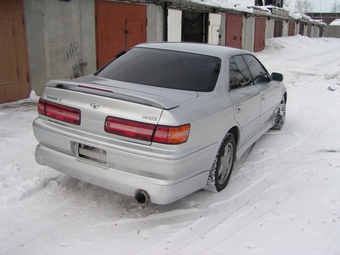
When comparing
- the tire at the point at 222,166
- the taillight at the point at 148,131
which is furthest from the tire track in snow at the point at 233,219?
the taillight at the point at 148,131

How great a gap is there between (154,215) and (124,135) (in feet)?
2.94

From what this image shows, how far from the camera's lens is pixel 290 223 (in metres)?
3.34

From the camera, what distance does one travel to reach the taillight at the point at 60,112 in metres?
3.33

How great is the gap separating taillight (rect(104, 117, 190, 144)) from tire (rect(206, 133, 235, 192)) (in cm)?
75

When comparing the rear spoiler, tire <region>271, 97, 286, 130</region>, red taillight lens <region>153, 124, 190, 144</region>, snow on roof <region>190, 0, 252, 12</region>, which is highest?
snow on roof <region>190, 0, 252, 12</region>

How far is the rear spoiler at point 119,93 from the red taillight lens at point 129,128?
0.62 ft


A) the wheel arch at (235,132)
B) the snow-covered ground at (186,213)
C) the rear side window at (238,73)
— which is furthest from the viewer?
the rear side window at (238,73)

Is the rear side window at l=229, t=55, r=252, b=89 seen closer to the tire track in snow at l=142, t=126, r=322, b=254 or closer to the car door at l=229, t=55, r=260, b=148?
the car door at l=229, t=55, r=260, b=148

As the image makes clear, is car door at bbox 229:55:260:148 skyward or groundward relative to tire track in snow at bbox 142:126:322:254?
skyward

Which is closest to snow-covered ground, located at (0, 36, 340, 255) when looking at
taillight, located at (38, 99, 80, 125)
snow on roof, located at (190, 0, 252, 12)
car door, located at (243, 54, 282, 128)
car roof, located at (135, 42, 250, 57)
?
car door, located at (243, 54, 282, 128)

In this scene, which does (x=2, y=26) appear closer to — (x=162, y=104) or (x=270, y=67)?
(x=162, y=104)

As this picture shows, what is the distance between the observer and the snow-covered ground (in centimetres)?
297

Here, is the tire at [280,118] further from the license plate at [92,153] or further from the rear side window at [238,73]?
the license plate at [92,153]

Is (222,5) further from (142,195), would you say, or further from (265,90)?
(142,195)
